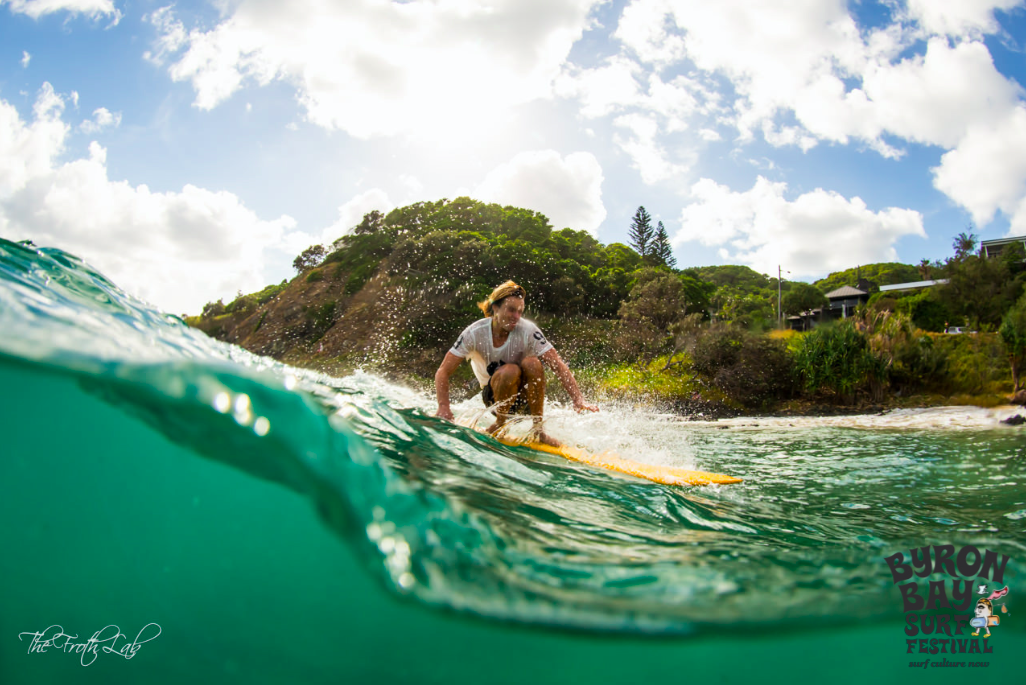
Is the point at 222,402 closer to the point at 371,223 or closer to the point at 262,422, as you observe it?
the point at 262,422

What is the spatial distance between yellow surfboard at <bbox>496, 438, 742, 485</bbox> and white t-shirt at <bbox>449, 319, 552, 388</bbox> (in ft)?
2.28

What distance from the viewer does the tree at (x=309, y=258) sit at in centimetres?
3407

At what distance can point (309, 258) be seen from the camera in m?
34.4

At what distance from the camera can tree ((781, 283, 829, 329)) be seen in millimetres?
35531

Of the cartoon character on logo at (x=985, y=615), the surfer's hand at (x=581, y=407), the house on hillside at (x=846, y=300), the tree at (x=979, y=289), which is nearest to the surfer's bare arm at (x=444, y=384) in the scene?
the surfer's hand at (x=581, y=407)

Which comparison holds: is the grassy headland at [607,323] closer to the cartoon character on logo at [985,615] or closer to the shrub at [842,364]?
the shrub at [842,364]

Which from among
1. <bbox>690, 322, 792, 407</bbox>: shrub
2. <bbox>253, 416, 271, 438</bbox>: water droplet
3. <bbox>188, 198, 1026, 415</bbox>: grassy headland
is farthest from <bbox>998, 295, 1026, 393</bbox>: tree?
<bbox>253, 416, 271, 438</bbox>: water droplet

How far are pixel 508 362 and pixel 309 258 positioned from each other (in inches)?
1324

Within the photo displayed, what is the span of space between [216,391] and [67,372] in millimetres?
573

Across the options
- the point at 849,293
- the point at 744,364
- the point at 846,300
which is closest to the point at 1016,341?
the point at 744,364

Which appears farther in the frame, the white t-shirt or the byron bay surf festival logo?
the white t-shirt

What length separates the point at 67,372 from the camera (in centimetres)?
169

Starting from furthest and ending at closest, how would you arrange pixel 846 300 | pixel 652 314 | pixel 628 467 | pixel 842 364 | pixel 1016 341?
1. pixel 846 300
2. pixel 652 314
3. pixel 842 364
4. pixel 1016 341
5. pixel 628 467

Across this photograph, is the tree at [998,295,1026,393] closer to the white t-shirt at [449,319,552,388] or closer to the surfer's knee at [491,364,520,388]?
the white t-shirt at [449,319,552,388]
